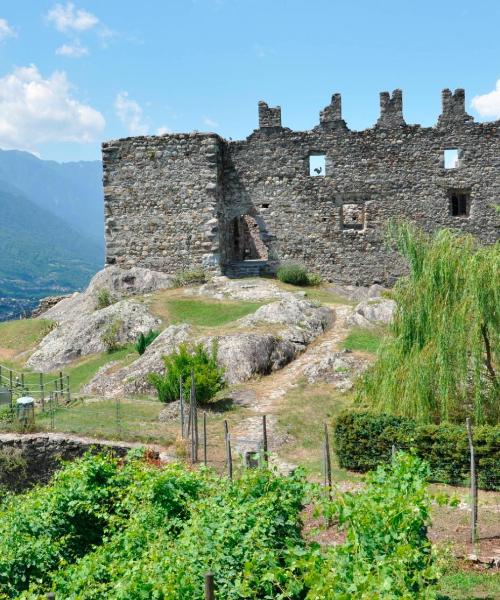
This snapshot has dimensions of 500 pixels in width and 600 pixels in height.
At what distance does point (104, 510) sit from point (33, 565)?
4.98 feet

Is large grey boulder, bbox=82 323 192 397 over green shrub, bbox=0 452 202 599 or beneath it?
over

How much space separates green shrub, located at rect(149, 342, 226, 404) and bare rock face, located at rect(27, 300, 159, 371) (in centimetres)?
548

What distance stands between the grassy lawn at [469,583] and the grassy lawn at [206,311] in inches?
569

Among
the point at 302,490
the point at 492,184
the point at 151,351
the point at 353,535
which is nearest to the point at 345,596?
the point at 353,535

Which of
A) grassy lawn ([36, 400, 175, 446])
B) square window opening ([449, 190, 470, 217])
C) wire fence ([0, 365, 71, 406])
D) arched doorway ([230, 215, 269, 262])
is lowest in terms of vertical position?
grassy lawn ([36, 400, 175, 446])

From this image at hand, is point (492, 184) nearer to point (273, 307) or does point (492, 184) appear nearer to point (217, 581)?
point (273, 307)

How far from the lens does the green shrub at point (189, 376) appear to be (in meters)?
18.8

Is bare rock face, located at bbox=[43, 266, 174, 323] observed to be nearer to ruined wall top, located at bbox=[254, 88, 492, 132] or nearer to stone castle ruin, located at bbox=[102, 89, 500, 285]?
stone castle ruin, located at bbox=[102, 89, 500, 285]

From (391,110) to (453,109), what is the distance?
2407mm

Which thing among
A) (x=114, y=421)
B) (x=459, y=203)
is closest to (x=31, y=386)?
(x=114, y=421)

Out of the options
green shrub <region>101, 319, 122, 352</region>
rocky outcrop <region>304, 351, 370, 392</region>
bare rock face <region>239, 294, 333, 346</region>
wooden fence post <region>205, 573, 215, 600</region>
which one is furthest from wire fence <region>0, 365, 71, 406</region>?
wooden fence post <region>205, 573, 215, 600</region>

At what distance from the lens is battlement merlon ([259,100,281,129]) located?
1133 inches

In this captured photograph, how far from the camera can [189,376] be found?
62.2 feet

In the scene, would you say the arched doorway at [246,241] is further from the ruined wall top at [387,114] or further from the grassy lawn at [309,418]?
the grassy lawn at [309,418]
